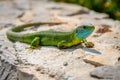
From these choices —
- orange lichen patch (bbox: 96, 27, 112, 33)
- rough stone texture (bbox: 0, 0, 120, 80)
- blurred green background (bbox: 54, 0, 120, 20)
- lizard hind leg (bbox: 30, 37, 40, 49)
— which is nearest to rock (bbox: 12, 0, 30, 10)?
rough stone texture (bbox: 0, 0, 120, 80)

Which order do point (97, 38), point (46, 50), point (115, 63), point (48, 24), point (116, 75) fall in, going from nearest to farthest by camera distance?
point (116, 75) < point (115, 63) < point (46, 50) < point (97, 38) < point (48, 24)

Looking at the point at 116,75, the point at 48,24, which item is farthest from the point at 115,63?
the point at 48,24

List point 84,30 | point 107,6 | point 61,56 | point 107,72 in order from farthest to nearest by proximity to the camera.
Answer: point 107,6
point 84,30
point 61,56
point 107,72

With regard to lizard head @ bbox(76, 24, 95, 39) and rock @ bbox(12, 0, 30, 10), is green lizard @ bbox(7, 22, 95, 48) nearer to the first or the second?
lizard head @ bbox(76, 24, 95, 39)

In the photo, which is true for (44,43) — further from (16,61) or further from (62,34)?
(16,61)

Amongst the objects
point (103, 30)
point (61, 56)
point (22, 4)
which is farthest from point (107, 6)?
point (61, 56)

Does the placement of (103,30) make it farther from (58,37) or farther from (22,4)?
(22,4)

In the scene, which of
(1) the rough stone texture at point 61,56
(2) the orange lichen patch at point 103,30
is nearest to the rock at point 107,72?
(1) the rough stone texture at point 61,56
